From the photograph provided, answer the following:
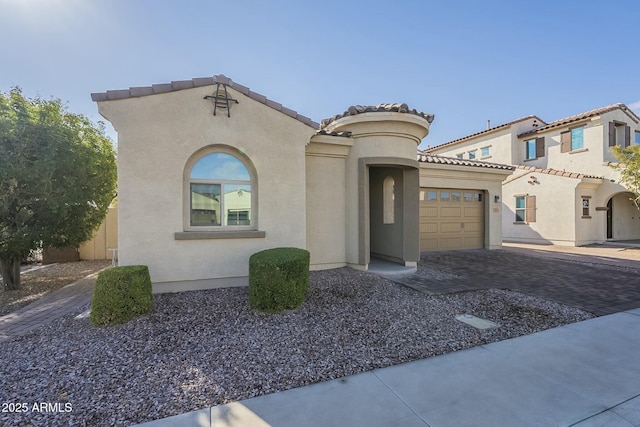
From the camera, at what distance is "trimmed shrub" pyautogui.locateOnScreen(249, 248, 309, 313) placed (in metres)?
5.35

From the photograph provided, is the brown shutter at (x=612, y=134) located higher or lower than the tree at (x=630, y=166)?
higher

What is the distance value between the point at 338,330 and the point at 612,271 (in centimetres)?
1038

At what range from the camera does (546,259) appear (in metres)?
11.7

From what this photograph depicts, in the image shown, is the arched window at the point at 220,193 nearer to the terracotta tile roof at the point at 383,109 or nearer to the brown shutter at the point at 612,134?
the terracotta tile roof at the point at 383,109

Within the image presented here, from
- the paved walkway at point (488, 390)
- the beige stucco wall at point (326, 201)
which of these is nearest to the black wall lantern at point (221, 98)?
the beige stucco wall at point (326, 201)

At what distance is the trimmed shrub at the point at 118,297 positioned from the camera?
481cm

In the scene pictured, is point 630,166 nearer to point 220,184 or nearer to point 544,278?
point 544,278

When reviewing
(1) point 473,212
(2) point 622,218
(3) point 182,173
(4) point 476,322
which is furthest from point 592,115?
(3) point 182,173

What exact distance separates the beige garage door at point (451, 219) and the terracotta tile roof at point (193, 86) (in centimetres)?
748

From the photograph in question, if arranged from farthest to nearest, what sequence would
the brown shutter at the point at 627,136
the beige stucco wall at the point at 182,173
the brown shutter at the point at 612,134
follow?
the brown shutter at the point at 627,136 → the brown shutter at the point at 612,134 → the beige stucco wall at the point at 182,173

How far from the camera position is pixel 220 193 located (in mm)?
6848

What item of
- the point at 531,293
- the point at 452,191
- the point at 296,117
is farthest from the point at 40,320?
the point at 452,191

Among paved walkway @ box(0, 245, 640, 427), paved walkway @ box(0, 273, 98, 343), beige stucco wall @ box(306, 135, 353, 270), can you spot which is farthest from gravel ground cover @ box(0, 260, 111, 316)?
beige stucco wall @ box(306, 135, 353, 270)

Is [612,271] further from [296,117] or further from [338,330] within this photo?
[296,117]
